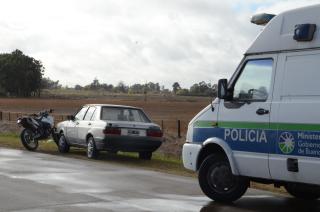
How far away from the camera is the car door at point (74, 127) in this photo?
731 inches

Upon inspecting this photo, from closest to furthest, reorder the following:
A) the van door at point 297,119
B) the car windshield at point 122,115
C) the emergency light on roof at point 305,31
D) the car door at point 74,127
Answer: the van door at point 297,119
the emergency light on roof at point 305,31
the car windshield at point 122,115
the car door at point 74,127

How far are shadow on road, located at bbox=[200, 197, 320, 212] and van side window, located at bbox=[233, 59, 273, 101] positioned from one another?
1.69 m

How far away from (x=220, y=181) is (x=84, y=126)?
28.2ft

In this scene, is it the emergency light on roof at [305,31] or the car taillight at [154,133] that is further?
the car taillight at [154,133]

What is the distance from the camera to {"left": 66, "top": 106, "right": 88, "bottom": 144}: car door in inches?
731

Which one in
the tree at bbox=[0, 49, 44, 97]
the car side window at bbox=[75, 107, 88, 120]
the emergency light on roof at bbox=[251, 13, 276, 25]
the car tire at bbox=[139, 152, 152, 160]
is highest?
the tree at bbox=[0, 49, 44, 97]

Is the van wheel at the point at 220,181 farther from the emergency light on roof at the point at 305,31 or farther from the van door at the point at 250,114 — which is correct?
the emergency light on roof at the point at 305,31

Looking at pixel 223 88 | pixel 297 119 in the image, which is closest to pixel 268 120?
pixel 297 119

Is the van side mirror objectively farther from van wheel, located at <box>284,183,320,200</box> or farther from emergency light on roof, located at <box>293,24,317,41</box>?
van wheel, located at <box>284,183,320,200</box>

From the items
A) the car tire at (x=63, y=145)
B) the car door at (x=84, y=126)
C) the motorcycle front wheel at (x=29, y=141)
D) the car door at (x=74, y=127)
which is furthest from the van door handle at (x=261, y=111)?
the motorcycle front wheel at (x=29, y=141)

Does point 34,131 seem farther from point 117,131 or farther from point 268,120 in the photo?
point 268,120

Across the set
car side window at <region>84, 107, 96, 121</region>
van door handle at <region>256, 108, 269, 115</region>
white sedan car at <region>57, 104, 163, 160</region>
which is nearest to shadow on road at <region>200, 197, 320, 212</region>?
van door handle at <region>256, 108, 269, 115</region>

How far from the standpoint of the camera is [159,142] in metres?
17.2

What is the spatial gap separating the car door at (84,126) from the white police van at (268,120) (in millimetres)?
7674
